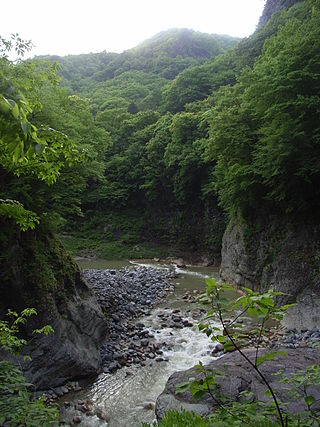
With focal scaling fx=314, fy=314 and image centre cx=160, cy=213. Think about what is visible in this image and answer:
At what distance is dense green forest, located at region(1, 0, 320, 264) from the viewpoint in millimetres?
8273

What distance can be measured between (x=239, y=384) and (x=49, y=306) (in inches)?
176

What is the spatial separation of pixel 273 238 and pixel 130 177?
24.0 metres

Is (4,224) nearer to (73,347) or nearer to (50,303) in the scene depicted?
(50,303)

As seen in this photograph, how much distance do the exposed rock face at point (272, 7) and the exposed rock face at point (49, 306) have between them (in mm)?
37393

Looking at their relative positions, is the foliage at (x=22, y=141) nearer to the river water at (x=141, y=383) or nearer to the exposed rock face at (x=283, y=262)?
the river water at (x=141, y=383)

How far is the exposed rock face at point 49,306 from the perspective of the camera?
268 inches

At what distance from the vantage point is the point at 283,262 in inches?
460

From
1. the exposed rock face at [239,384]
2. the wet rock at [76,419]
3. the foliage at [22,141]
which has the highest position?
the foliage at [22,141]

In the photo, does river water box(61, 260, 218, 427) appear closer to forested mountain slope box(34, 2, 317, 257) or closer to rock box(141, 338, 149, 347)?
rock box(141, 338, 149, 347)

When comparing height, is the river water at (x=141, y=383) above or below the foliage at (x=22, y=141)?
below

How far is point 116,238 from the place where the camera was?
32.2 meters

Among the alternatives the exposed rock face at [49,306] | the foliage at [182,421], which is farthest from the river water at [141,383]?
the foliage at [182,421]

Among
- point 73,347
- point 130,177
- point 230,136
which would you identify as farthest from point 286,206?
point 130,177

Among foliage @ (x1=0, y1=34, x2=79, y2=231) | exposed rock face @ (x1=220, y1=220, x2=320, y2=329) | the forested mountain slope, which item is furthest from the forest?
exposed rock face @ (x1=220, y1=220, x2=320, y2=329)
